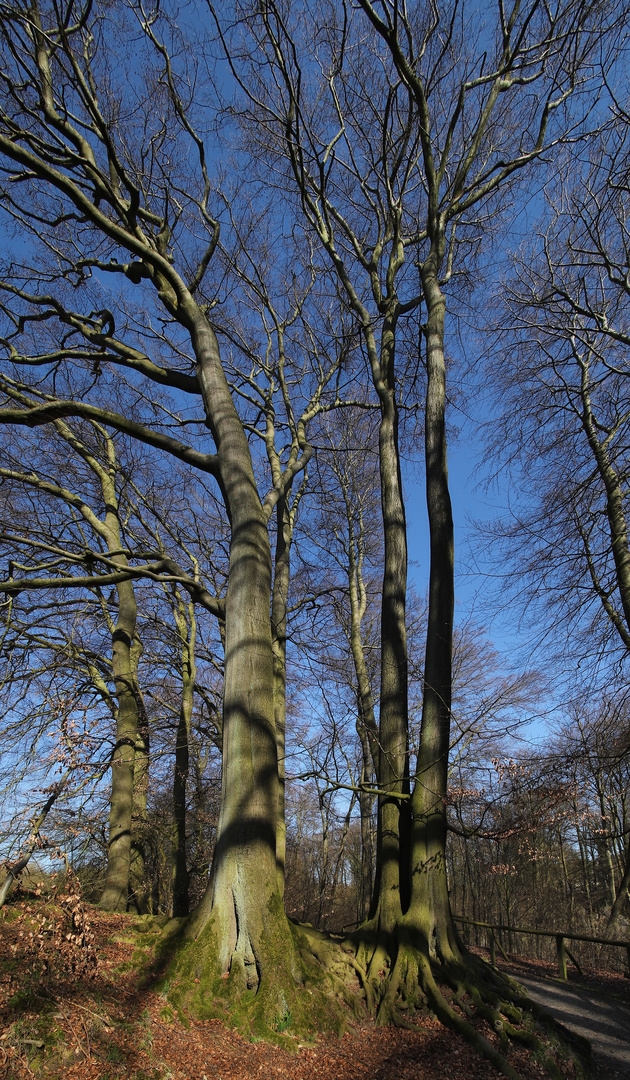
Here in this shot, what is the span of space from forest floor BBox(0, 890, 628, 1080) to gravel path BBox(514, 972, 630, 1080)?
222cm

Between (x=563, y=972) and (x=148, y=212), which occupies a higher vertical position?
(x=148, y=212)

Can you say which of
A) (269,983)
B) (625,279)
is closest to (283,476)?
(625,279)

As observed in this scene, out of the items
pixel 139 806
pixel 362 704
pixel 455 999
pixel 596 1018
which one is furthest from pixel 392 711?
pixel 139 806

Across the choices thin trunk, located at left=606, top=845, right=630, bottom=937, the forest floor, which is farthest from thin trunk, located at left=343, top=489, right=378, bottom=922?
the forest floor

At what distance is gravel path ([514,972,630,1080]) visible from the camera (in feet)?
18.0

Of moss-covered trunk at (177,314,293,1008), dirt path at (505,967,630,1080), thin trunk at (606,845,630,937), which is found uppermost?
moss-covered trunk at (177,314,293,1008)

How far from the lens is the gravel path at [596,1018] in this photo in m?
5.48

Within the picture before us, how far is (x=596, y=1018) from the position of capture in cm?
714

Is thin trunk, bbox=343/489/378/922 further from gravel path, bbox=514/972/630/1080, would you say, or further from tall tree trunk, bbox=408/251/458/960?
tall tree trunk, bbox=408/251/458/960

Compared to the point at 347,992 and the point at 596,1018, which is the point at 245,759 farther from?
the point at 596,1018

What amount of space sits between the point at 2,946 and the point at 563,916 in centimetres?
2175

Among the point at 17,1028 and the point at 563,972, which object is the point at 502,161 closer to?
the point at 17,1028

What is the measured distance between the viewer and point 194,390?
21.9ft

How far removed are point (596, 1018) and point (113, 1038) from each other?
6754 millimetres
